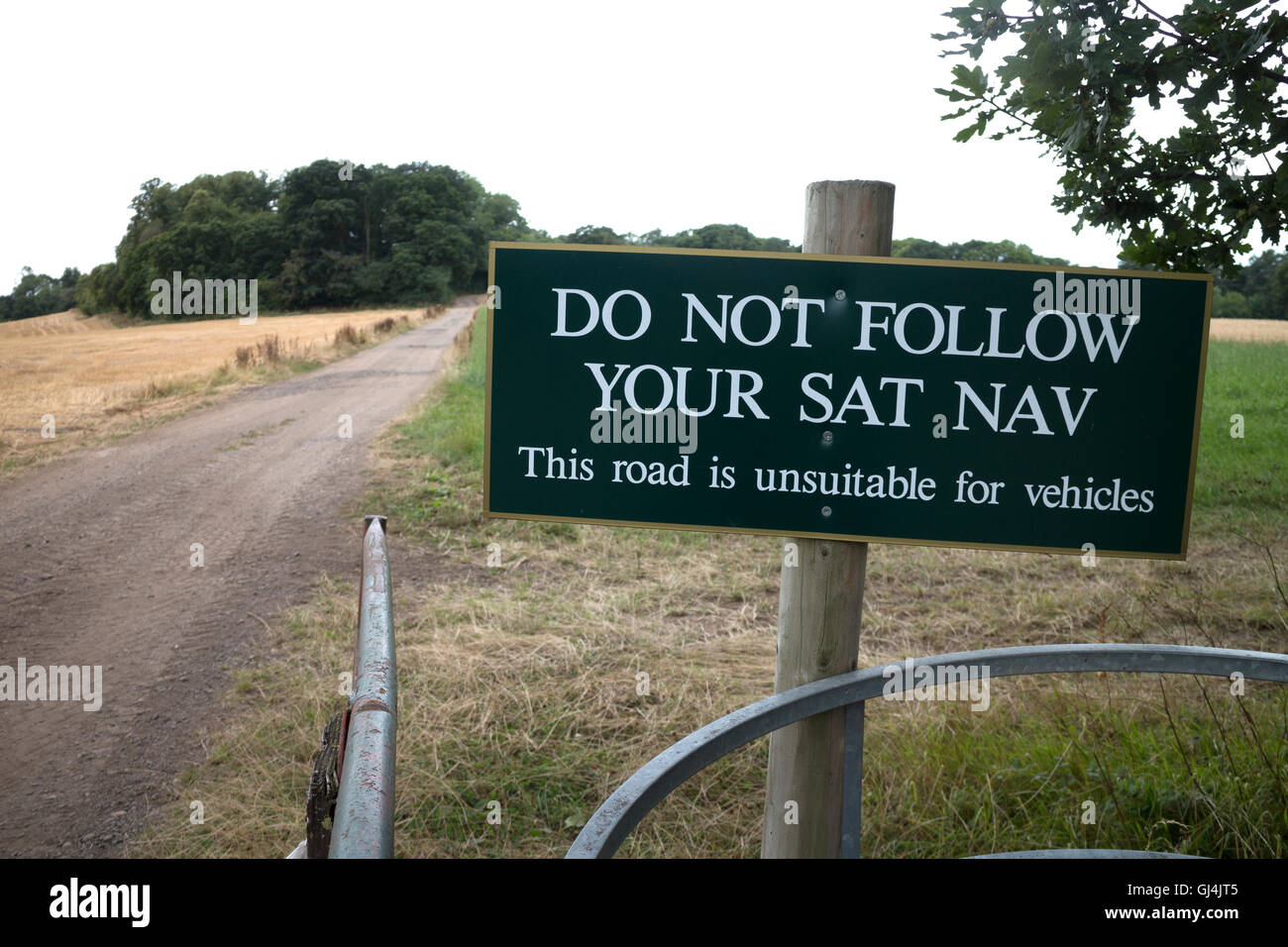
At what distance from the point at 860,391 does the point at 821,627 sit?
49 centimetres

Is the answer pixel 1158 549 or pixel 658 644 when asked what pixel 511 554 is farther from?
pixel 1158 549

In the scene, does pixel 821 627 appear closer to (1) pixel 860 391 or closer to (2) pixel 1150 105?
(1) pixel 860 391

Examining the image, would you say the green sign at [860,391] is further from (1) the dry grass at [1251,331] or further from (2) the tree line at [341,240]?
(1) the dry grass at [1251,331]

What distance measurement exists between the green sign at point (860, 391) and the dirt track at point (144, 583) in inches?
95.4

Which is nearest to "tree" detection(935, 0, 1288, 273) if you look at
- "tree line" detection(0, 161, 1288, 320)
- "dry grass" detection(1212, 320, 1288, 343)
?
"tree line" detection(0, 161, 1288, 320)

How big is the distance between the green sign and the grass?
4.23ft

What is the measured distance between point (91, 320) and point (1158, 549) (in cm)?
1845

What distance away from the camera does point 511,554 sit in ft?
20.1

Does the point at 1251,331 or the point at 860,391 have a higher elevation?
the point at 1251,331

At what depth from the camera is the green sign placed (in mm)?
1733

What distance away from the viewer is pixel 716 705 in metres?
3.85

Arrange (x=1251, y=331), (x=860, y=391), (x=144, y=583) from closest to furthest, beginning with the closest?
1. (x=860, y=391)
2. (x=144, y=583)
3. (x=1251, y=331)

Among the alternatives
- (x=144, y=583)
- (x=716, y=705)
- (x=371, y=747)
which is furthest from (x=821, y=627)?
(x=144, y=583)
